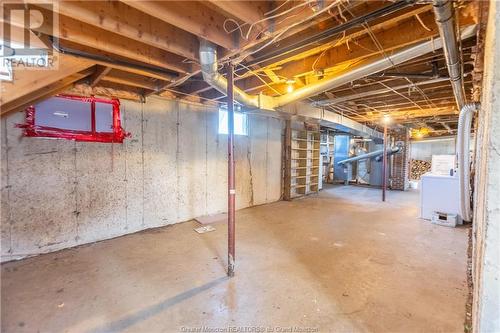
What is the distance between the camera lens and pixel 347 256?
2830mm

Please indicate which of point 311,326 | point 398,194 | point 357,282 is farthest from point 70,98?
point 398,194

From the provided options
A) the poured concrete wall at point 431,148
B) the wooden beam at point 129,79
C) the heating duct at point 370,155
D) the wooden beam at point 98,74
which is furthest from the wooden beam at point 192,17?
the poured concrete wall at point 431,148

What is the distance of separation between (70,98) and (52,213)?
56.7 inches

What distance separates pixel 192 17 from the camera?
5.82ft

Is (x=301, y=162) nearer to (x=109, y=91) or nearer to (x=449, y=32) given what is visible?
(x=109, y=91)

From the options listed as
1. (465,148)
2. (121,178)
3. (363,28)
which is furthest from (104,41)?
(465,148)

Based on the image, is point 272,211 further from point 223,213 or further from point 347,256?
point 347,256

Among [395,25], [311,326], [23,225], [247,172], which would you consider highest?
[395,25]

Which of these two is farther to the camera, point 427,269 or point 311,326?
point 427,269

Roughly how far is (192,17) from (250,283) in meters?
2.31

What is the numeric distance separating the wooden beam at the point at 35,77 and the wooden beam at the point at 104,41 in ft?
1.32

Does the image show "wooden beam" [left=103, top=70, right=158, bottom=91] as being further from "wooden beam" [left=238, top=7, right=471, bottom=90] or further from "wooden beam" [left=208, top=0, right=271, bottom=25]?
"wooden beam" [left=208, top=0, right=271, bottom=25]

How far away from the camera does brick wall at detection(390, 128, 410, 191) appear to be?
7949 millimetres

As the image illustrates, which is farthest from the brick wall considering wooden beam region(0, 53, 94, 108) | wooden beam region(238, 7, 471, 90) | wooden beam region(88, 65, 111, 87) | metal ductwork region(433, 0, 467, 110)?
wooden beam region(0, 53, 94, 108)
